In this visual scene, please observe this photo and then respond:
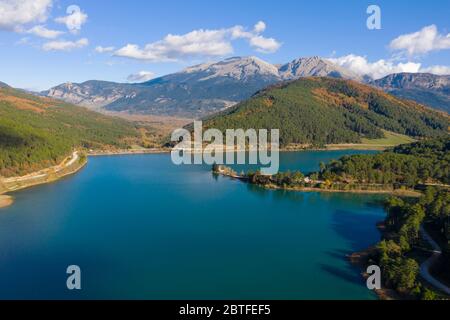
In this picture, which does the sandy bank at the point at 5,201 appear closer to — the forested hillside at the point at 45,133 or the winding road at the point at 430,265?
the forested hillside at the point at 45,133

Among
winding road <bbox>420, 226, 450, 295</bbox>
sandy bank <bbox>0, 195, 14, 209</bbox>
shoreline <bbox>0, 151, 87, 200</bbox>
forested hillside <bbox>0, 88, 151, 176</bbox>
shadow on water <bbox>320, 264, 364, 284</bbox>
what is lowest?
shadow on water <bbox>320, 264, 364, 284</bbox>

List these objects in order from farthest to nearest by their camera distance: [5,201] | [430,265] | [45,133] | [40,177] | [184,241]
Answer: [45,133] < [40,177] < [5,201] < [184,241] < [430,265]

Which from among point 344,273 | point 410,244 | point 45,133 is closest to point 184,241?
point 344,273

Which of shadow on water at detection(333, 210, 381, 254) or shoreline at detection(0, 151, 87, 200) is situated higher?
shoreline at detection(0, 151, 87, 200)

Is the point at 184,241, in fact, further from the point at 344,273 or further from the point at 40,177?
the point at 40,177

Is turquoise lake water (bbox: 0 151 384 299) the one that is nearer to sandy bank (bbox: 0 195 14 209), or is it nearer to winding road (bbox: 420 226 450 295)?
sandy bank (bbox: 0 195 14 209)

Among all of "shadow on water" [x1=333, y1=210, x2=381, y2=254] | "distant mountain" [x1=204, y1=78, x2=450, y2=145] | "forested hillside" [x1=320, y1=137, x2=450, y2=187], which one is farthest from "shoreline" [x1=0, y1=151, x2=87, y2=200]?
"distant mountain" [x1=204, y1=78, x2=450, y2=145]

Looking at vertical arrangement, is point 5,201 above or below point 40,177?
below
